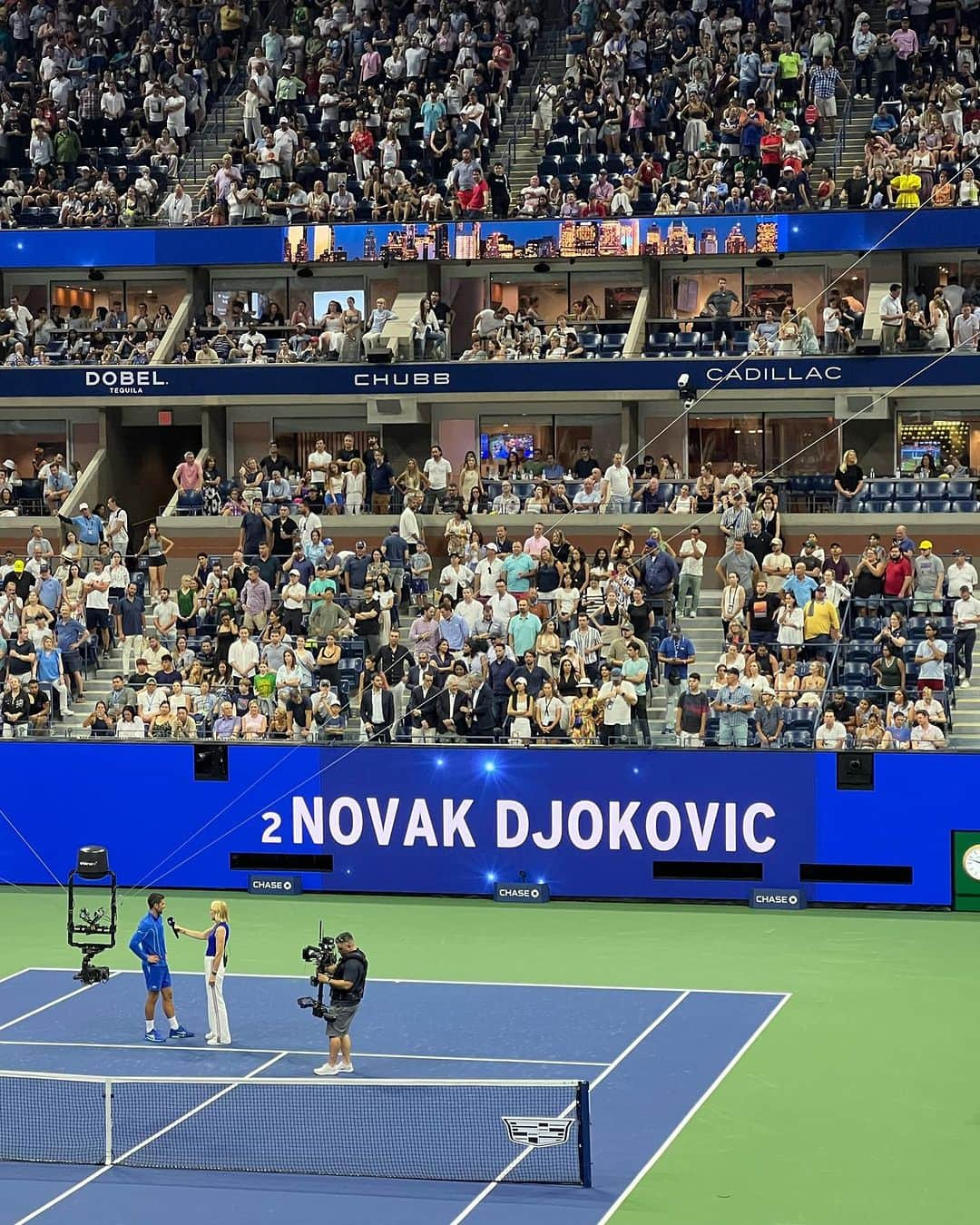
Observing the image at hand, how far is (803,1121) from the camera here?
18.3 meters

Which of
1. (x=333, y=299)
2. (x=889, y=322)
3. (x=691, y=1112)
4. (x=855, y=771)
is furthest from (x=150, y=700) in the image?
(x=889, y=322)

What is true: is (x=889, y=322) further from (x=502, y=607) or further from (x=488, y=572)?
(x=502, y=607)

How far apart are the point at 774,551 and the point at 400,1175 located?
17.8 m

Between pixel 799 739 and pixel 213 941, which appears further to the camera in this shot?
pixel 799 739

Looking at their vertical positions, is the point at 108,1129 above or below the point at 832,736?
below

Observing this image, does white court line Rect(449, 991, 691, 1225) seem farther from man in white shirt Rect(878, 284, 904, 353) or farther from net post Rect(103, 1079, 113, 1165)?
man in white shirt Rect(878, 284, 904, 353)

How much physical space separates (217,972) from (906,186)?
23.1 m

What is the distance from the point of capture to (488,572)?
109 feet

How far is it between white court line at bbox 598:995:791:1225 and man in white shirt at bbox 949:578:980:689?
8359 millimetres

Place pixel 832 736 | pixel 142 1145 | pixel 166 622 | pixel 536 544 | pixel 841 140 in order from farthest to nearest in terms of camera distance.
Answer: pixel 841 140 < pixel 536 544 < pixel 166 622 < pixel 832 736 < pixel 142 1145

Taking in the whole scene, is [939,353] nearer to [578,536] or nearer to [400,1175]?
[578,536]

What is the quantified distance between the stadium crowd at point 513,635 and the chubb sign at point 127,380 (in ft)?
15.8

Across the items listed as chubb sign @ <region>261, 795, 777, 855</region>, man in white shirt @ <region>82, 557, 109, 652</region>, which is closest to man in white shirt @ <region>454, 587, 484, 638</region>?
chubb sign @ <region>261, 795, 777, 855</region>

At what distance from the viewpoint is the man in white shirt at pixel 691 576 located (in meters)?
33.0
